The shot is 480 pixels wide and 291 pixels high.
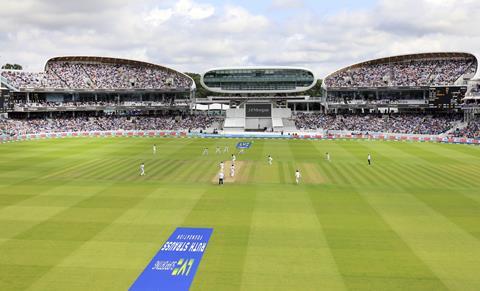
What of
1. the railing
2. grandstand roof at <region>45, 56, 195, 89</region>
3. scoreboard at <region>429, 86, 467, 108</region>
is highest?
grandstand roof at <region>45, 56, 195, 89</region>

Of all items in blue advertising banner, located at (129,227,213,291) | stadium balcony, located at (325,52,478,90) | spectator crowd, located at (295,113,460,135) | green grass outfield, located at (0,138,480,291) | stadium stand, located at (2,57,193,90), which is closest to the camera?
blue advertising banner, located at (129,227,213,291)

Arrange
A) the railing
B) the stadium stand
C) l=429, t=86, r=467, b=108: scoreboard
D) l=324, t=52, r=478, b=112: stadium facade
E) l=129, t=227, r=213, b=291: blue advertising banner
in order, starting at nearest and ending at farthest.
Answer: l=129, t=227, r=213, b=291: blue advertising banner < the railing < l=429, t=86, r=467, b=108: scoreboard < l=324, t=52, r=478, b=112: stadium facade < the stadium stand

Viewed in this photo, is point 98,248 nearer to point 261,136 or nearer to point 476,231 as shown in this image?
point 476,231

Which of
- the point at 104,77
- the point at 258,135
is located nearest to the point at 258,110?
the point at 258,135

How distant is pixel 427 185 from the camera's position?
26.3m

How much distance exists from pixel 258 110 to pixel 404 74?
29850 millimetres

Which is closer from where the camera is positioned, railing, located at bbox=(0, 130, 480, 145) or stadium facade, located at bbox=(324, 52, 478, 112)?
railing, located at bbox=(0, 130, 480, 145)

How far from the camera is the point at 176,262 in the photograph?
13562mm

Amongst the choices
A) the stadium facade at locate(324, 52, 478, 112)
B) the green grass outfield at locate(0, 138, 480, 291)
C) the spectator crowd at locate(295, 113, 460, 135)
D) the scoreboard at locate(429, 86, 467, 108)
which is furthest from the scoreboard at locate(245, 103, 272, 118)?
the green grass outfield at locate(0, 138, 480, 291)

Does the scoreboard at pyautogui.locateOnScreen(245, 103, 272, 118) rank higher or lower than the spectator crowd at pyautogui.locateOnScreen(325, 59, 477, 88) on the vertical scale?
lower

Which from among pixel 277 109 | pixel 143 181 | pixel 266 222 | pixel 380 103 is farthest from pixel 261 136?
pixel 266 222

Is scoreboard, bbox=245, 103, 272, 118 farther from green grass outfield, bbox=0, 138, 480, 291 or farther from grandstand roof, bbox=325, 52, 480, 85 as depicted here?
green grass outfield, bbox=0, 138, 480, 291

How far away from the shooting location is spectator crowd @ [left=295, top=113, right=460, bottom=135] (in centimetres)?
6538

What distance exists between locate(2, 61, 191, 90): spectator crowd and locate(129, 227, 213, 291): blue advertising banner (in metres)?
66.8
